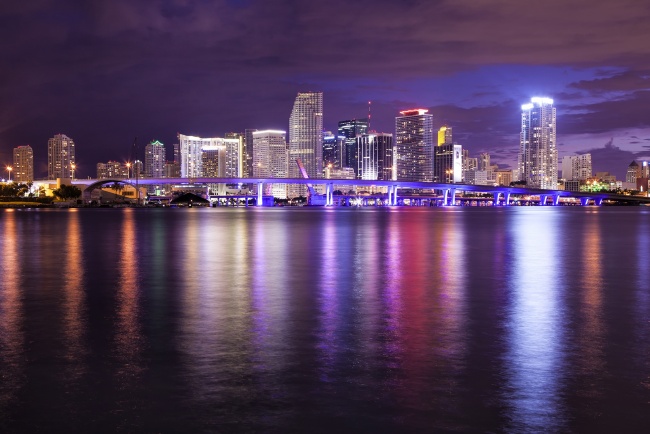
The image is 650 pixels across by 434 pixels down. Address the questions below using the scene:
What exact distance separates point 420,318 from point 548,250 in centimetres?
2445

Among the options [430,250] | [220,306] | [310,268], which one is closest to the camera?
[220,306]

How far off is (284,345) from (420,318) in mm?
4126

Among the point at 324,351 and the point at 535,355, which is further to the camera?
the point at 324,351

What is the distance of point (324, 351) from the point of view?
11.3 m

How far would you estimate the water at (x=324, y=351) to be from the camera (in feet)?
26.2

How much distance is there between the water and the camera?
7.99m

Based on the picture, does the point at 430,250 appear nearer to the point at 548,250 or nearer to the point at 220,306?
the point at 548,250

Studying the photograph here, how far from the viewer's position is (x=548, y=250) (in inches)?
1439

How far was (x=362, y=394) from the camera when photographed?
8.76 m

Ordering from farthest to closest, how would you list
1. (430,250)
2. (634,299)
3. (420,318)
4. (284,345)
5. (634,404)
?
(430,250)
(634,299)
(420,318)
(284,345)
(634,404)

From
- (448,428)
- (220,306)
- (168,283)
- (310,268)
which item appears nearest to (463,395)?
(448,428)

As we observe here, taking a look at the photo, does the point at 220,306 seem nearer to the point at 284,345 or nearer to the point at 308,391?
the point at 284,345

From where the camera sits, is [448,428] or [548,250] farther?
[548,250]

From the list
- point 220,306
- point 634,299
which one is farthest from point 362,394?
point 634,299
